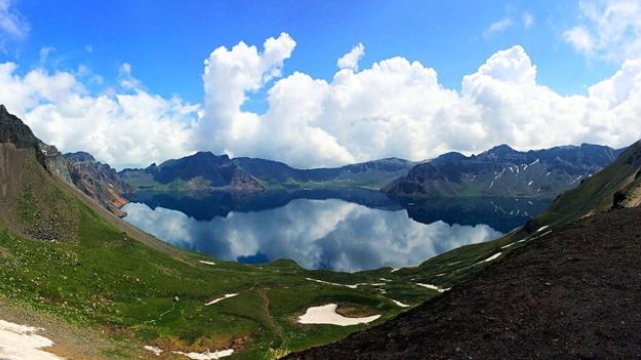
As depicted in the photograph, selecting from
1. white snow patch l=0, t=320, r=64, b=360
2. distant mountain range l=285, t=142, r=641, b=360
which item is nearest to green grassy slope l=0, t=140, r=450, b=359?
white snow patch l=0, t=320, r=64, b=360

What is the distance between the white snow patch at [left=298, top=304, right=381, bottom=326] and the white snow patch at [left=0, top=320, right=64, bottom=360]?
53.1 m

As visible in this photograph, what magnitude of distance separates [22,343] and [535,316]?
1559 inches

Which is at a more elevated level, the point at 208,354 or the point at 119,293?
the point at 119,293

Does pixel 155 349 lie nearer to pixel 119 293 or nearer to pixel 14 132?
pixel 119 293

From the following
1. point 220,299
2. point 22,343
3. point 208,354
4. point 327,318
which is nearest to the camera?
point 22,343

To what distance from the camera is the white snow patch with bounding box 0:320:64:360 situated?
32.7m

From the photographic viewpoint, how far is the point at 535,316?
26000mm

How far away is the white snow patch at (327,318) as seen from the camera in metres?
90.8

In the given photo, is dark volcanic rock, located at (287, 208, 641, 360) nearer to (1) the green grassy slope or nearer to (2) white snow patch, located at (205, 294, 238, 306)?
(1) the green grassy slope

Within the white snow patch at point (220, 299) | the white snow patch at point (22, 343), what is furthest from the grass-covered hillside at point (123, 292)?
the white snow patch at point (22, 343)

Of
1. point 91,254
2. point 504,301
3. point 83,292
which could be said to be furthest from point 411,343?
point 91,254

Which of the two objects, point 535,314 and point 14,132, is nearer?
point 535,314

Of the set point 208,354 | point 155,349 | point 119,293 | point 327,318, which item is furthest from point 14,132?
point 208,354

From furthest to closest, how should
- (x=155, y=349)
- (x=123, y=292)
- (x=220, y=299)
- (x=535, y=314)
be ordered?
(x=220, y=299), (x=123, y=292), (x=155, y=349), (x=535, y=314)
